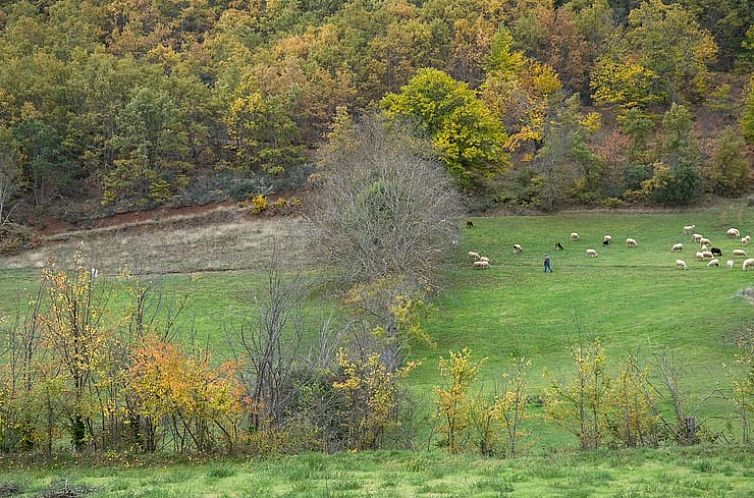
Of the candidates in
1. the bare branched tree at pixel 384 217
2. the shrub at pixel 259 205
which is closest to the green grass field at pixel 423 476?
the bare branched tree at pixel 384 217

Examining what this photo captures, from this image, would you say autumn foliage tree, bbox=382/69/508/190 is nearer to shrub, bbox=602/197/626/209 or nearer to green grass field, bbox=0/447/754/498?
shrub, bbox=602/197/626/209

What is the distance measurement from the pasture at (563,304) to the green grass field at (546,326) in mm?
98

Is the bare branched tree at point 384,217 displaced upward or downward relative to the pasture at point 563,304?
upward

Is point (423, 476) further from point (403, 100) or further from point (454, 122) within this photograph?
point (403, 100)

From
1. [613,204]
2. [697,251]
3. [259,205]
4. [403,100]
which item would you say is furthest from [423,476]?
[613,204]

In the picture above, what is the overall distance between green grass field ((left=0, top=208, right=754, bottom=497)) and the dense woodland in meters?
5.90

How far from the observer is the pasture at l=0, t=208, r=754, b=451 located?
126 ft

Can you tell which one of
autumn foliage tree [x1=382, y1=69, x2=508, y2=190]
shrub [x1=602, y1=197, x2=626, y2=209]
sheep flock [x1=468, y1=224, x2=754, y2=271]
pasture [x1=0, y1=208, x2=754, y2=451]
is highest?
autumn foliage tree [x1=382, y1=69, x2=508, y2=190]

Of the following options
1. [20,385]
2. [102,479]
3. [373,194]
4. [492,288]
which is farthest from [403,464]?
[492,288]

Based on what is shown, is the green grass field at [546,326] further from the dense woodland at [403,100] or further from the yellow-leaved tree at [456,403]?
the dense woodland at [403,100]

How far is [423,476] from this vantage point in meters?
19.4

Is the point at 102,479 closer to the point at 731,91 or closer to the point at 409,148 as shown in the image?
the point at 409,148

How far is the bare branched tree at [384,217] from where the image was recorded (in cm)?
4425

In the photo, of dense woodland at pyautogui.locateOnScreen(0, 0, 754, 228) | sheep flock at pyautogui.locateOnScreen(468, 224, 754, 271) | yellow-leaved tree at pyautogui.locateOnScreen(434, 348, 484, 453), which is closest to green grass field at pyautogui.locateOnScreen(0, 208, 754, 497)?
sheep flock at pyautogui.locateOnScreen(468, 224, 754, 271)
